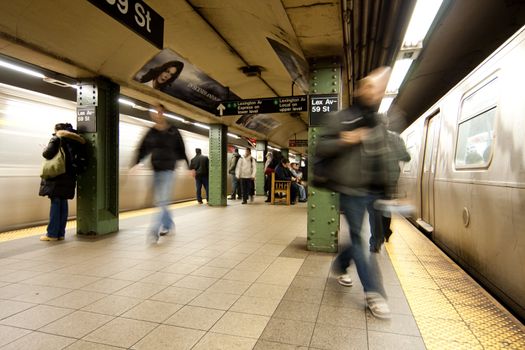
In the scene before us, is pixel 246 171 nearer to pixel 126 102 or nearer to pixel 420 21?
pixel 126 102

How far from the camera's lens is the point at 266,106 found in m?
7.12

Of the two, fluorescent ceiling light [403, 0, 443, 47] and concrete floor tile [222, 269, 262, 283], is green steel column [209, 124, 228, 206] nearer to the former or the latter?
fluorescent ceiling light [403, 0, 443, 47]

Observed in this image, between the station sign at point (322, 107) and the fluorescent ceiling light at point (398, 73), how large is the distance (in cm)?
→ 189

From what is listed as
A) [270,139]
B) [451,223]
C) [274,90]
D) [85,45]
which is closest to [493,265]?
[451,223]

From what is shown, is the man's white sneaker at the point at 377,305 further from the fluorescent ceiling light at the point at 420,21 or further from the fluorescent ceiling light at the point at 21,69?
the fluorescent ceiling light at the point at 21,69

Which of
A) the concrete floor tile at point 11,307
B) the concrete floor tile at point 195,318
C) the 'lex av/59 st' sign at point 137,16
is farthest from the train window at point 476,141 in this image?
the concrete floor tile at point 11,307

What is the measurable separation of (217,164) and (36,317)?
7.58 meters

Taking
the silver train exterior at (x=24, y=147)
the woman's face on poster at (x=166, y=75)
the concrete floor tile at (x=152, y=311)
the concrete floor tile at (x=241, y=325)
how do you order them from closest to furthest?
the concrete floor tile at (x=241, y=325) < the concrete floor tile at (x=152, y=311) < the silver train exterior at (x=24, y=147) < the woman's face on poster at (x=166, y=75)

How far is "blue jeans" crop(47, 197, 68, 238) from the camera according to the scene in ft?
15.8

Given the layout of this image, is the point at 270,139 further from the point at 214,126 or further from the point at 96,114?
the point at 96,114

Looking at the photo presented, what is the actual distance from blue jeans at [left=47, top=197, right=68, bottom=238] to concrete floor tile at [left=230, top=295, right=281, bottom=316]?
138 inches

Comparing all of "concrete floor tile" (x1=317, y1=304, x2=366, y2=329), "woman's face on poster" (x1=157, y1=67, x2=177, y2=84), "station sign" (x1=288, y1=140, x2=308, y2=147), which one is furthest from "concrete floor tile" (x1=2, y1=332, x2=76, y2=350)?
"station sign" (x1=288, y1=140, x2=308, y2=147)

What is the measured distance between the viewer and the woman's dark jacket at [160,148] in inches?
184

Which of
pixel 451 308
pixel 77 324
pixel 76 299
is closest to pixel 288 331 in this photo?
pixel 451 308
